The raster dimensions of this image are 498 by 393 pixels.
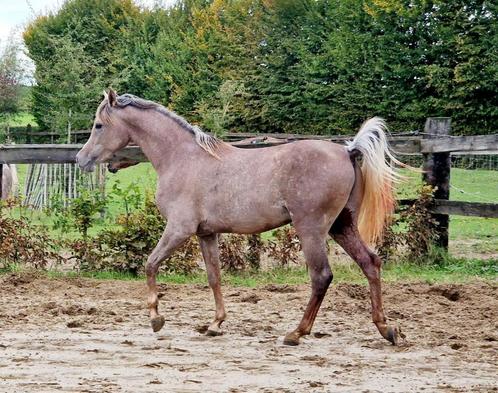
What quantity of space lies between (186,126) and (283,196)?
1.25 meters

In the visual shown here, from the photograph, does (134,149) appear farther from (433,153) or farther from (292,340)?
(292,340)

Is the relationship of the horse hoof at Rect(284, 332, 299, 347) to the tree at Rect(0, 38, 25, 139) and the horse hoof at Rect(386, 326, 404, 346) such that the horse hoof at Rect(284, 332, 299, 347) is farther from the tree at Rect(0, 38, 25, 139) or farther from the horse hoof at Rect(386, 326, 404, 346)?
the tree at Rect(0, 38, 25, 139)

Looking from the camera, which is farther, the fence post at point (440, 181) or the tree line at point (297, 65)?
the tree line at point (297, 65)

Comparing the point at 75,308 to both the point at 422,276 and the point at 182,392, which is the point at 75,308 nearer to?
the point at 182,392

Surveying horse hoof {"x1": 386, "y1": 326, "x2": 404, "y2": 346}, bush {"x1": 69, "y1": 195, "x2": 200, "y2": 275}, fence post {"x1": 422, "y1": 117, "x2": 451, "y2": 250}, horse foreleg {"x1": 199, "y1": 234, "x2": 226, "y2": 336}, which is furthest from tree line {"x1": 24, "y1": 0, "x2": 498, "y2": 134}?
horse hoof {"x1": 386, "y1": 326, "x2": 404, "y2": 346}

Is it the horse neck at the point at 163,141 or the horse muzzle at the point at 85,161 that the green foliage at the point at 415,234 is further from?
the horse muzzle at the point at 85,161

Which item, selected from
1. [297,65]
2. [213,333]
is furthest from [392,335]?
[297,65]

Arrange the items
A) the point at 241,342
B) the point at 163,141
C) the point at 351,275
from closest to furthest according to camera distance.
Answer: the point at 241,342
the point at 163,141
the point at 351,275

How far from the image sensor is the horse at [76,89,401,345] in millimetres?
5855

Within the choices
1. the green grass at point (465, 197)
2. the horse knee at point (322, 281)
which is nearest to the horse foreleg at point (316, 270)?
the horse knee at point (322, 281)

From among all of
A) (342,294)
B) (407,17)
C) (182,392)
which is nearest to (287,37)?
(407,17)

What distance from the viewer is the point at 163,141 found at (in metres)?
6.74

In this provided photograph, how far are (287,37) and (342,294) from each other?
18.8 meters

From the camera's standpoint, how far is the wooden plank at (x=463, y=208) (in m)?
8.84
